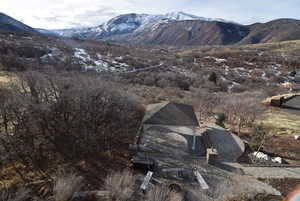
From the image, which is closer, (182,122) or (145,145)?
(145,145)

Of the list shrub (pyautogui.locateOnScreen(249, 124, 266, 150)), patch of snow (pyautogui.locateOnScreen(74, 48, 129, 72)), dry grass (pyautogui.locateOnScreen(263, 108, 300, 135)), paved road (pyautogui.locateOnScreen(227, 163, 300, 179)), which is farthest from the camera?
patch of snow (pyautogui.locateOnScreen(74, 48, 129, 72))

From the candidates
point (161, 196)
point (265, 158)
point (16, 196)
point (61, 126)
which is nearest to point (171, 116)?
point (265, 158)

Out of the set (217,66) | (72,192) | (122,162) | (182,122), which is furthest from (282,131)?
(217,66)

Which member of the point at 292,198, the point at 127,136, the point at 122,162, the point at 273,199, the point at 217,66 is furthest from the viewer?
the point at 217,66

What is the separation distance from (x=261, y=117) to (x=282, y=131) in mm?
4260

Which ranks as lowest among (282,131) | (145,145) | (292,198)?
(282,131)

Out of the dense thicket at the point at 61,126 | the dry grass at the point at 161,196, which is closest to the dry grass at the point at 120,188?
the dry grass at the point at 161,196

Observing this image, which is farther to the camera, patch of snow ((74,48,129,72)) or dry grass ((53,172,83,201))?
patch of snow ((74,48,129,72))

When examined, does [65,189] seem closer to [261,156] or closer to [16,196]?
[16,196]

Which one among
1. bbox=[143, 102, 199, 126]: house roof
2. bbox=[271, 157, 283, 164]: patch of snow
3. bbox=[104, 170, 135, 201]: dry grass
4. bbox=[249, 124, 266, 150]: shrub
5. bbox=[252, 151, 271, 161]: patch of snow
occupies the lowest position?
bbox=[271, 157, 283, 164]: patch of snow

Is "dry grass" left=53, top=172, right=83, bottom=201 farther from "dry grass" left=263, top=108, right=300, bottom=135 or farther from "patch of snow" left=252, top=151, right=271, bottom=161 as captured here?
"dry grass" left=263, top=108, right=300, bottom=135

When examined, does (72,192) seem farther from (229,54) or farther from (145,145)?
(229,54)

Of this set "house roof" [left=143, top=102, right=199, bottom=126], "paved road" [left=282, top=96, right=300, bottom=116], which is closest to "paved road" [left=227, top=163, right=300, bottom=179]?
"house roof" [left=143, top=102, right=199, bottom=126]

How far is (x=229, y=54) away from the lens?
91.1 meters
